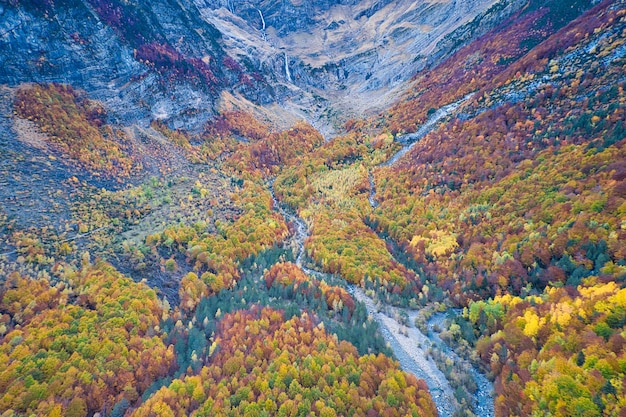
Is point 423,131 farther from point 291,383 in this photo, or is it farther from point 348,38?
point 348,38

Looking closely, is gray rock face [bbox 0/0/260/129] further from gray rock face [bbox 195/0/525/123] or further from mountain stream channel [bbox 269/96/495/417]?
mountain stream channel [bbox 269/96/495/417]

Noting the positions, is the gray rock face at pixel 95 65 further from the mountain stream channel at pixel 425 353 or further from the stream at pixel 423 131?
the mountain stream channel at pixel 425 353

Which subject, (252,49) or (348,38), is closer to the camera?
(252,49)

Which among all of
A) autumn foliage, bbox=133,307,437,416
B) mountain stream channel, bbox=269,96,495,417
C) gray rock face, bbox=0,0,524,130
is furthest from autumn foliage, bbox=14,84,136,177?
autumn foliage, bbox=133,307,437,416

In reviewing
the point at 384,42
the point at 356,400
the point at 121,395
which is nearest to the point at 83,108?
the point at 121,395

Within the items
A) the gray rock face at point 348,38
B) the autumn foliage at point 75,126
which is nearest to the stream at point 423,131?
the gray rock face at point 348,38

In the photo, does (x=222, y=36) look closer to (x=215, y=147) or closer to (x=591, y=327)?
(x=215, y=147)

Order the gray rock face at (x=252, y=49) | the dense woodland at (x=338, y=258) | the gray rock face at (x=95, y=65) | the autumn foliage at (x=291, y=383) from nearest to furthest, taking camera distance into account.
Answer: the autumn foliage at (x=291, y=383), the dense woodland at (x=338, y=258), the gray rock face at (x=95, y=65), the gray rock face at (x=252, y=49)

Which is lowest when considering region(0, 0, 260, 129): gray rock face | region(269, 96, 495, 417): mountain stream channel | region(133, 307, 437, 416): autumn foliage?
region(269, 96, 495, 417): mountain stream channel

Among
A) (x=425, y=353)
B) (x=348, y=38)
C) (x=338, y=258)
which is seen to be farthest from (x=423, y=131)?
(x=348, y=38)
